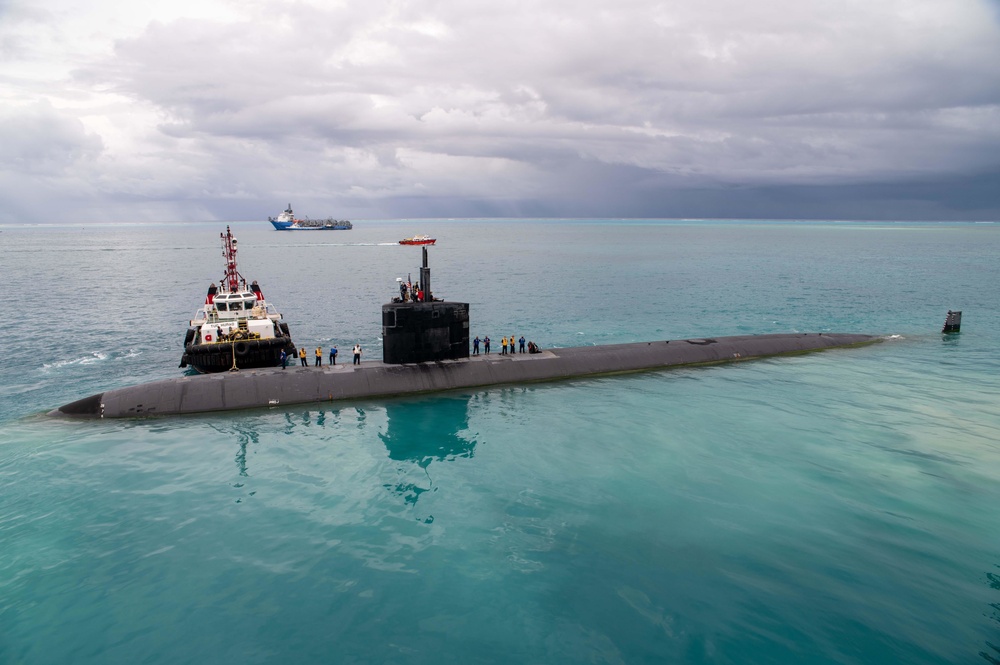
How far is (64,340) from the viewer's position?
1754 inches

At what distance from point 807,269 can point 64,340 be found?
104 metres

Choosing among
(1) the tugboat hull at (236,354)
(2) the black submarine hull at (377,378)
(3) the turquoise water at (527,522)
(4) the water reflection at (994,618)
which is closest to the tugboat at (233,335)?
(1) the tugboat hull at (236,354)

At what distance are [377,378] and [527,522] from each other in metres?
14.2

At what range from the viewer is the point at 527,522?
56.3 ft

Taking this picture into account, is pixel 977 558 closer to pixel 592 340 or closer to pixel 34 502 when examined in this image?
pixel 34 502

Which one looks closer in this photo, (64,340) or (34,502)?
(34,502)

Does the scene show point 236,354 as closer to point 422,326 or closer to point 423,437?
point 422,326

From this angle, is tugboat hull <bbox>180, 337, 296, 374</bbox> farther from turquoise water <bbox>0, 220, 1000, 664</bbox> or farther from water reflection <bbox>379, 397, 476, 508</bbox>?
water reflection <bbox>379, 397, 476, 508</bbox>

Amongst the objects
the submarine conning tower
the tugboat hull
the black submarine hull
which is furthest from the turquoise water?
the tugboat hull

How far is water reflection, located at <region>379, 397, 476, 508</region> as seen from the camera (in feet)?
66.7

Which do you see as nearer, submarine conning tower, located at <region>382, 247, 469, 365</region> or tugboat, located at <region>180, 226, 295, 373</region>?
submarine conning tower, located at <region>382, 247, 469, 365</region>

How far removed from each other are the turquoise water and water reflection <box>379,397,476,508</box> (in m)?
0.15

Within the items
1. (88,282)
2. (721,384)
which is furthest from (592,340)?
(88,282)

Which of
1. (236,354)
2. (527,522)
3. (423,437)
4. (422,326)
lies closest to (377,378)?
(422,326)
